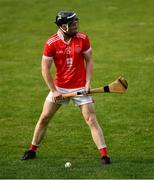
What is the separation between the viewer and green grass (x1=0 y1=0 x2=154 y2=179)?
1234 cm

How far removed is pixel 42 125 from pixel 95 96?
536 centimetres

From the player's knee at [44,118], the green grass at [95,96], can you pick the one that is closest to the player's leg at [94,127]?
the green grass at [95,96]

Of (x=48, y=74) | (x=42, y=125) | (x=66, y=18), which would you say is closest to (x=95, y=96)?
(x=42, y=125)

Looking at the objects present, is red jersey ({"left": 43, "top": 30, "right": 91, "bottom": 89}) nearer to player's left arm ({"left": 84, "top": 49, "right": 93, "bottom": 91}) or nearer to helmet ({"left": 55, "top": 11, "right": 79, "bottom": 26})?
player's left arm ({"left": 84, "top": 49, "right": 93, "bottom": 91})

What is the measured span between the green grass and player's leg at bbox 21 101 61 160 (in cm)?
21

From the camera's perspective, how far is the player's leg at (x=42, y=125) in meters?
12.6

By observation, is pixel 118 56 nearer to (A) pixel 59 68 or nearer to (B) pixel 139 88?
(B) pixel 139 88

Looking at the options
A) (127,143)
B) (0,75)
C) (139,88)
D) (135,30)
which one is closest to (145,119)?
(127,143)

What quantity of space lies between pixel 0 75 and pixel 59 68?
798cm

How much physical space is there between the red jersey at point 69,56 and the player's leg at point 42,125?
0.53 metres

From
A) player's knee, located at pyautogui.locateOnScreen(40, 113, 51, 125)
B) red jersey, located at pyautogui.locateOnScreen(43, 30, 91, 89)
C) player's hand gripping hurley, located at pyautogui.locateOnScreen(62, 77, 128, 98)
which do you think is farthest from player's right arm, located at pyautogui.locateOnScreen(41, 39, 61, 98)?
player's knee, located at pyautogui.locateOnScreen(40, 113, 51, 125)

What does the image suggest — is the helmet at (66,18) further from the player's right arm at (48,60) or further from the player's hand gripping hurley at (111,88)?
the player's hand gripping hurley at (111,88)

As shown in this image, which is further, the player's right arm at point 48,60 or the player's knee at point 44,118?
the player's knee at point 44,118

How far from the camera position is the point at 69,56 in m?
12.2
